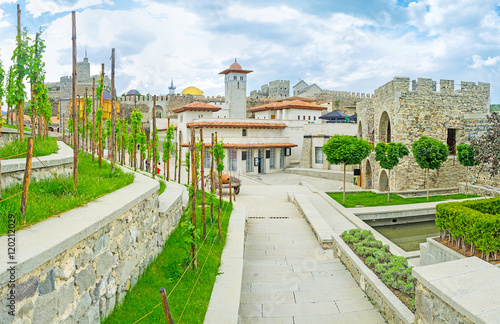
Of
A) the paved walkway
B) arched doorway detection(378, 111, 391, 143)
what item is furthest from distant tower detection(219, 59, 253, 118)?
the paved walkway

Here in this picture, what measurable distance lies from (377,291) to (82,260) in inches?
159

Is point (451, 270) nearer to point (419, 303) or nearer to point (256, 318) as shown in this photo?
point (419, 303)

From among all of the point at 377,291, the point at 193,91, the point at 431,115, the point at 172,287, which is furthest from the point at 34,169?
the point at 193,91

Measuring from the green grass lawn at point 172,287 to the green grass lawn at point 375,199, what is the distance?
9660 mm

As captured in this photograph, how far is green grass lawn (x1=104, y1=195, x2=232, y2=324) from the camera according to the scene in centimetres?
370

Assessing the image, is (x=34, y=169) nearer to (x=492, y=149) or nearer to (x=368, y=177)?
(x=492, y=149)

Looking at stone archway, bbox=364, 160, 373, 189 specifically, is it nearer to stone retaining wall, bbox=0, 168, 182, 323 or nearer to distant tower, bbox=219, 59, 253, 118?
stone retaining wall, bbox=0, 168, 182, 323

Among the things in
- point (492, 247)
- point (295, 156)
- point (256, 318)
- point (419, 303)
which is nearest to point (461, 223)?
Result: point (492, 247)

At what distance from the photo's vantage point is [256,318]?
4668mm

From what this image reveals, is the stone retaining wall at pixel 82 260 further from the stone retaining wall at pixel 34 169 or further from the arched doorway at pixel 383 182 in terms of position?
the arched doorway at pixel 383 182

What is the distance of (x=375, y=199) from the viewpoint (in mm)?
15328

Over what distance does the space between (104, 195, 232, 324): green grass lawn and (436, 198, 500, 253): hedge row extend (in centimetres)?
472

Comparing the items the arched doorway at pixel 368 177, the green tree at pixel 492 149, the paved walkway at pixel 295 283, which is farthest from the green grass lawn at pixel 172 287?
the arched doorway at pixel 368 177

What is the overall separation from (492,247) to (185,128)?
26797 mm
